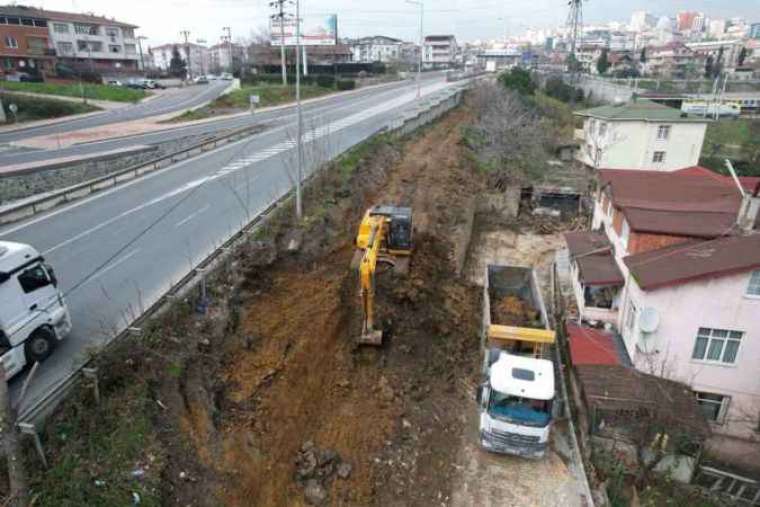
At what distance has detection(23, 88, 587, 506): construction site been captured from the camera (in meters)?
11.4

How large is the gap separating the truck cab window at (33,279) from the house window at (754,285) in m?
19.8

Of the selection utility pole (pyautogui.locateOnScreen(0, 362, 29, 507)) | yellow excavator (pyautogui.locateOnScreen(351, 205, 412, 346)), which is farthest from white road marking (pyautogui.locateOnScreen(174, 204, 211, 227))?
utility pole (pyautogui.locateOnScreen(0, 362, 29, 507))

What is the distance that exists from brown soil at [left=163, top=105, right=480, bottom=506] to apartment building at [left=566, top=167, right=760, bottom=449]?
5566mm

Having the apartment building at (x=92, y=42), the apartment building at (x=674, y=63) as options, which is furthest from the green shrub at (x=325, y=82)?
the apartment building at (x=674, y=63)

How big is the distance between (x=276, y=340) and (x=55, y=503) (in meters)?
7.51

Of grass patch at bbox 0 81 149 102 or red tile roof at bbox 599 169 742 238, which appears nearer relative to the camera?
red tile roof at bbox 599 169 742 238

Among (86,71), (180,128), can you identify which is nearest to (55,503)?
(180,128)

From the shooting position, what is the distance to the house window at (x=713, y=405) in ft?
55.8

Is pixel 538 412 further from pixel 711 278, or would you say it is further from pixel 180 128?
pixel 180 128

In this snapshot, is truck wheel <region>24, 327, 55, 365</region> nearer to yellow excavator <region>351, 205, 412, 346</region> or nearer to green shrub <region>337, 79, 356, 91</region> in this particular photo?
yellow excavator <region>351, 205, 412, 346</region>

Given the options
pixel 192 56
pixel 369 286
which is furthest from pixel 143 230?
pixel 192 56

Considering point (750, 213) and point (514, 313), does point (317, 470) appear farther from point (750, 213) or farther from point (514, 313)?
point (750, 213)

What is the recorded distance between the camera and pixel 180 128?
4847 cm

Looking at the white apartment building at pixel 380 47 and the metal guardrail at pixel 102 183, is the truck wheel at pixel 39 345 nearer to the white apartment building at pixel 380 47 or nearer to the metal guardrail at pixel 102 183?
the metal guardrail at pixel 102 183
